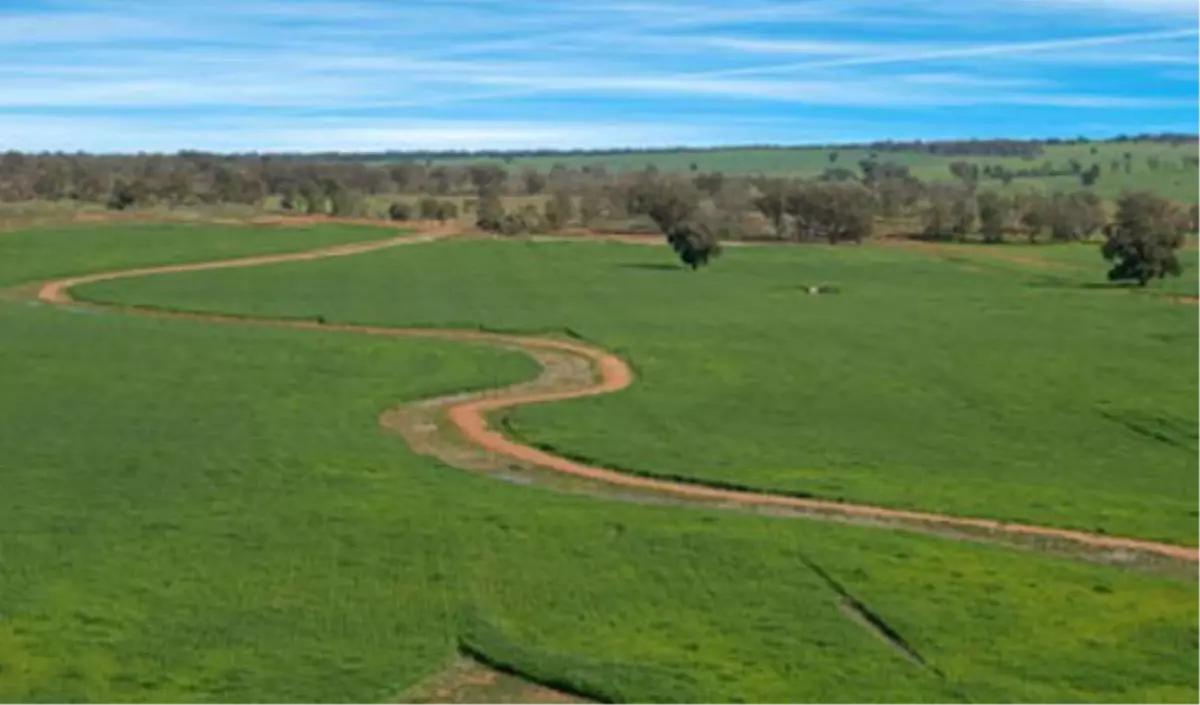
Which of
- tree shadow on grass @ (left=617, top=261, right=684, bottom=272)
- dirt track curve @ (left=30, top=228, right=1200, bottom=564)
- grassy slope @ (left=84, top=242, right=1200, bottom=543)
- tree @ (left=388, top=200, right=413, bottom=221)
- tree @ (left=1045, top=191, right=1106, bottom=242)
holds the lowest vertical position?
dirt track curve @ (left=30, top=228, right=1200, bottom=564)

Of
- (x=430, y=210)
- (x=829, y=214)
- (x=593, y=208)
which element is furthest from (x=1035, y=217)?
(x=430, y=210)

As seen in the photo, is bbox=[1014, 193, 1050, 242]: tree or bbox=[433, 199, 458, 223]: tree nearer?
bbox=[1014, 193, 1050, 242]: tree

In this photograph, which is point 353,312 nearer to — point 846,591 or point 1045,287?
point 1045,287

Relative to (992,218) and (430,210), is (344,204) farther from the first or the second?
(992,218)

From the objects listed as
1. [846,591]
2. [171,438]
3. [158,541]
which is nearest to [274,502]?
[158,541]

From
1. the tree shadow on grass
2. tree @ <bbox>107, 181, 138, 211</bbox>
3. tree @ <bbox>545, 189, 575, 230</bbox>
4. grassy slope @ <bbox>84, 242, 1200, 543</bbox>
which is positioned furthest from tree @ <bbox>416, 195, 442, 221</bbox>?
grassy slope @ <bbox>84, 242, 1200, 543</bbox>

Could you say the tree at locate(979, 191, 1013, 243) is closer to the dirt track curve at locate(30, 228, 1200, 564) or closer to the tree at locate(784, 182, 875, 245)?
the tree at locate(784, 182, 875, 245)
